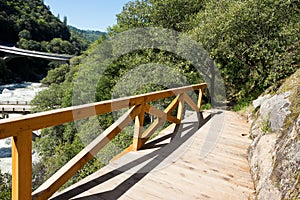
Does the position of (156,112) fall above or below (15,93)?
above

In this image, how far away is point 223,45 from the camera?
6312 millimetres

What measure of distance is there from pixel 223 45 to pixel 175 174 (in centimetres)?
496

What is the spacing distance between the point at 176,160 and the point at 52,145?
543 inches

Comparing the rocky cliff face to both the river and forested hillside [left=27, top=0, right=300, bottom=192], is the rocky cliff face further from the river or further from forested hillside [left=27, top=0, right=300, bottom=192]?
the river

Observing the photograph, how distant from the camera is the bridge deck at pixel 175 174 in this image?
1915 millimetres

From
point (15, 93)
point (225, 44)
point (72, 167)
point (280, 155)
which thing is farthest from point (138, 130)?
point (15, 93)

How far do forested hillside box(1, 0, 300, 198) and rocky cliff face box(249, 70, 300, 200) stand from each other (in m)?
2.86

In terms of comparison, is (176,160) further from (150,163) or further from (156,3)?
(156,3)

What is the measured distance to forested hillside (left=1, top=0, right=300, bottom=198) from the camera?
5.46 m

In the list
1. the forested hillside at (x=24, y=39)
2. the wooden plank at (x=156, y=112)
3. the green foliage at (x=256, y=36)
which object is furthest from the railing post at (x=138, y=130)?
the forested hillside at (x=24, y=39)

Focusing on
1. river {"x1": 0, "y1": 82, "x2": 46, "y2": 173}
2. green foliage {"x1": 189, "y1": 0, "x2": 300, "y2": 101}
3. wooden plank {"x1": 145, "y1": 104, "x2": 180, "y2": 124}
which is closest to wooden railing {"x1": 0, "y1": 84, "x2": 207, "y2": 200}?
wooden plank {"x1": 145, "y1": 104, "x2": 180, "y2": 124}

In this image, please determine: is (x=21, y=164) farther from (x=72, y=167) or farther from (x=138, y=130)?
(x=138, y=130)

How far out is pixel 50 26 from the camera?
5838 centimetres

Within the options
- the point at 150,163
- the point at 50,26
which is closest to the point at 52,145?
the point at 150,163
